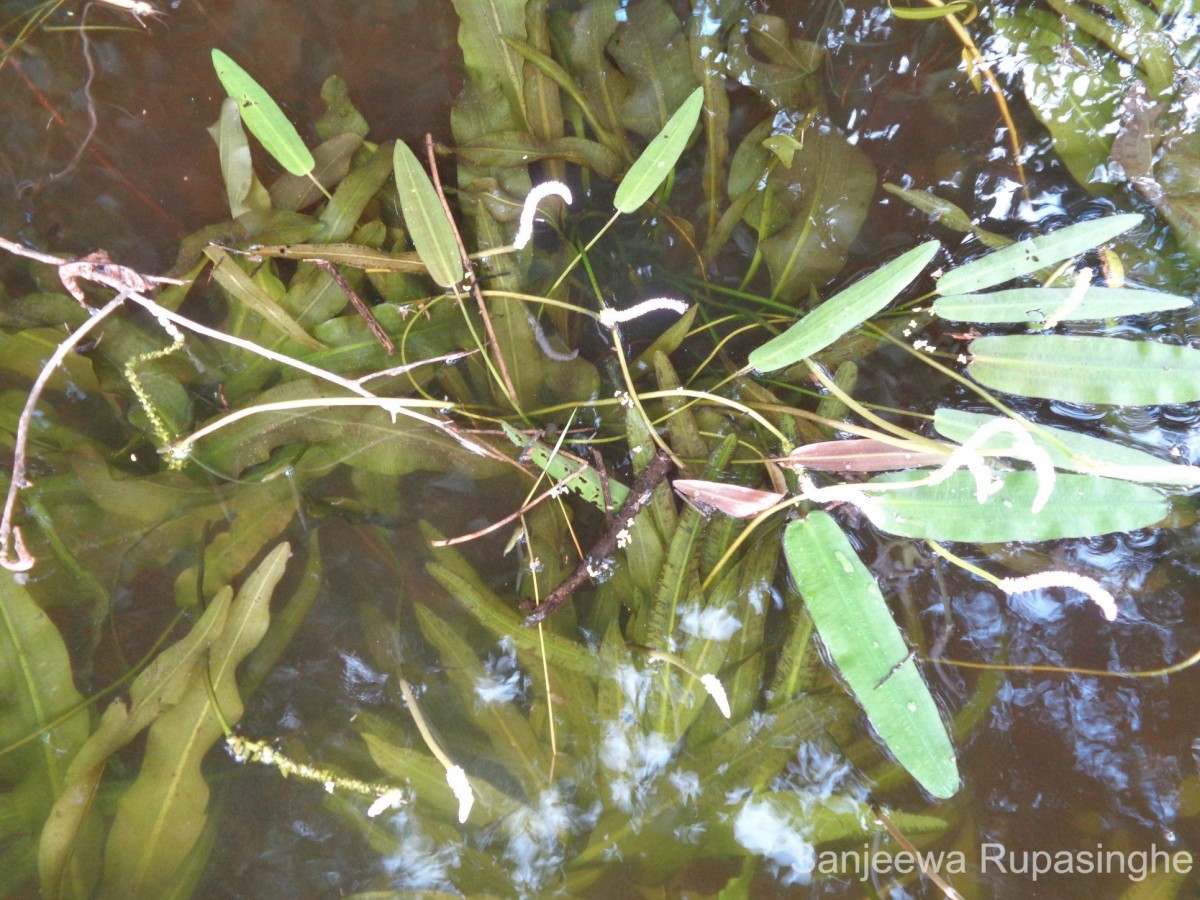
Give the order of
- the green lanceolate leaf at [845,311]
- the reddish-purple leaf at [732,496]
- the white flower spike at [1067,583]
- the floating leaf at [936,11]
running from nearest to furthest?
the white flower spike at [1067,583], the green lanceolate leaf at [845,311], the reddish-purple leaf at [732,496], the floating leaf at [936,11]

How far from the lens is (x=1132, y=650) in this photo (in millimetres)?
1417

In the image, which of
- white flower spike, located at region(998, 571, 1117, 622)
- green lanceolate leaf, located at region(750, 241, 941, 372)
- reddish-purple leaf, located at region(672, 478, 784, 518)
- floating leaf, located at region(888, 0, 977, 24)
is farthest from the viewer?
floating leaf, located at region(888, 0, 977, 24)

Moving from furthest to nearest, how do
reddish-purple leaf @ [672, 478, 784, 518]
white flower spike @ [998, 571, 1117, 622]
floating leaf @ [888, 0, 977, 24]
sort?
floating leaf @ [888, 0, 977, 24] < reddish-purple leaf @ [672, 478, 784, 518] < white flower spike @ [998, 571, 1117, 622]

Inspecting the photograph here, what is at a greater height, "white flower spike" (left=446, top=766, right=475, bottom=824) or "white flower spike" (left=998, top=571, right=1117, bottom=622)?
"white flower spike" (left=998, top=571, right=1117, bottom=622)

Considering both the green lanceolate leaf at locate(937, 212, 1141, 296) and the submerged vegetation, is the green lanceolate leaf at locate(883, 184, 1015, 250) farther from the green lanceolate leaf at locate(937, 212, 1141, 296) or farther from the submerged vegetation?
the green lanceolate leaf at locate(937, 212, 1141, 296)

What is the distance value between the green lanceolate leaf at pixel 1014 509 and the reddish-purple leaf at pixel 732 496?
0.17 m

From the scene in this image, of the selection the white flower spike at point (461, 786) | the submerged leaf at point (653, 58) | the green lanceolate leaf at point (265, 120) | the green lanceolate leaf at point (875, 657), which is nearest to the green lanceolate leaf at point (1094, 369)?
the green lanceolate leaf at point (875, 657)

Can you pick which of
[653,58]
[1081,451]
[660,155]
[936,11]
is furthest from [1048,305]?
[653,58]

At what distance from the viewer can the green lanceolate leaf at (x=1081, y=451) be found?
46.6 inches

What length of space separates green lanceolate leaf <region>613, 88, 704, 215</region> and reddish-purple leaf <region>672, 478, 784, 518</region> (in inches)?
20.0

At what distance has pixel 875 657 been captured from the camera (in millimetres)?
1238

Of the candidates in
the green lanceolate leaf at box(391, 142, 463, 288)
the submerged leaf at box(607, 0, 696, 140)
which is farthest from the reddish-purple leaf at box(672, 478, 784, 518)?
the submerged leaf at box(607, 0, 696, 140)

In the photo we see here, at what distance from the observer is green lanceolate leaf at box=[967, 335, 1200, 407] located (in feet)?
4.02

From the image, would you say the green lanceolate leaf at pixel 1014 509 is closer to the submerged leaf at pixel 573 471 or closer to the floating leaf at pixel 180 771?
the submerged leaf at pixel 573 471
